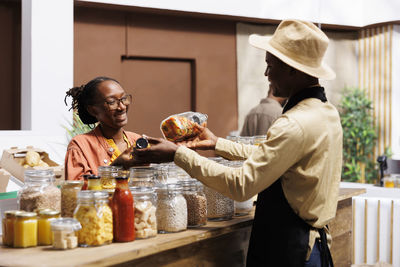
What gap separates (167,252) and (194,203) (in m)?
0.25

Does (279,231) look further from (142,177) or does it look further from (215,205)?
(142,177)

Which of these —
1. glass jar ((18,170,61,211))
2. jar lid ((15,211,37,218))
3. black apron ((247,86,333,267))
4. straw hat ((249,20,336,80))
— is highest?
straw hat ((249,20,336,80))

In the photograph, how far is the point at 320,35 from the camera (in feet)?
6.22

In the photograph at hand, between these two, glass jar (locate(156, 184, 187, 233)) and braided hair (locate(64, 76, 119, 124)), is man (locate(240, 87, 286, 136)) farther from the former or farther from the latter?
glass jar (locate(156, 184, 187, 233))

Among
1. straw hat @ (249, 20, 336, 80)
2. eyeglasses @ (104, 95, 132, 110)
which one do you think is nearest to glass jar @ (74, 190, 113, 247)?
straw hat @ (249, 20, 336, 80)

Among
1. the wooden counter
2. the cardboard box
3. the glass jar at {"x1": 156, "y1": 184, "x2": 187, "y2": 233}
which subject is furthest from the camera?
the cardboard box

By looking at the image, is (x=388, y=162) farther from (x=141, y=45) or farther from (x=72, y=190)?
(x=72, y=190)

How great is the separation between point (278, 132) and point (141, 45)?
4.75 m

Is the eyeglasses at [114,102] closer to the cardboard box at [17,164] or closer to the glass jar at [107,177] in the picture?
the glass jar at [107,177]

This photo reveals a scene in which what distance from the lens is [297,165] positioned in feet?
5.87

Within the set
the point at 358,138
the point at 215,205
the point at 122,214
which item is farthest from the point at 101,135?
the point at 358,138

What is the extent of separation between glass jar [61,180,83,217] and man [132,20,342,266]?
0.25 m

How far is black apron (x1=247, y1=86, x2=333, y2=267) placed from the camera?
1.85m

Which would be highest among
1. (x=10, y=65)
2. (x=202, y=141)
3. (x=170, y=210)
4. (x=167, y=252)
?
(x=10, y=65)
